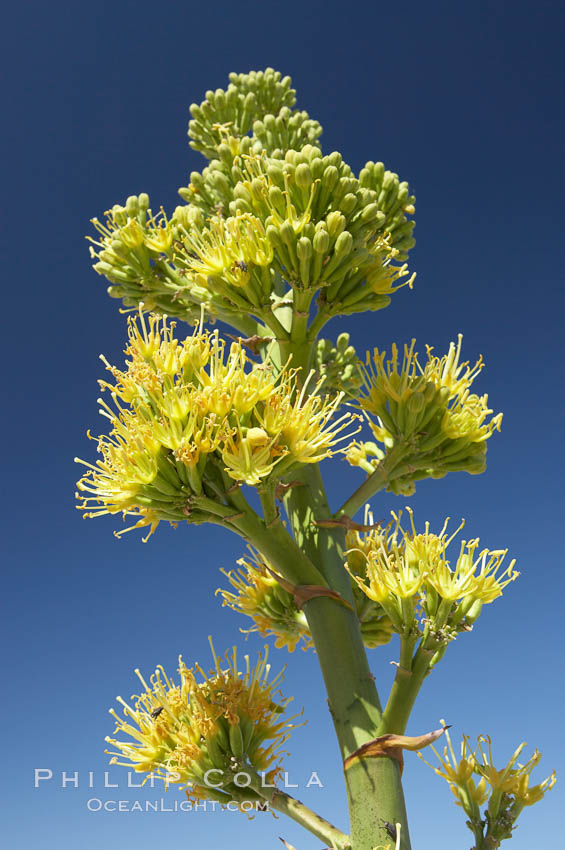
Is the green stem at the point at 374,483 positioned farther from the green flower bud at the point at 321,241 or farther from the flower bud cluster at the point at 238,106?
the flower bud cluster at the point at 238,106

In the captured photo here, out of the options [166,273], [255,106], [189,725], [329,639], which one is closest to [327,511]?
[329,639]

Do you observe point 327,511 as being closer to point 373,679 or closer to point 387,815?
point 373,679

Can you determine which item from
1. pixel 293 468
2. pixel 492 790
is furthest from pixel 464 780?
pixel 293 468

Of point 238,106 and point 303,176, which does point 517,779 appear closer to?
point 303,176

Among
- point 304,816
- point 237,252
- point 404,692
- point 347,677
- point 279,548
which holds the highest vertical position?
point 237,252

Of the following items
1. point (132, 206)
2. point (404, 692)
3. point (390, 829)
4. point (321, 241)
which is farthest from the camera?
point (132, 206)

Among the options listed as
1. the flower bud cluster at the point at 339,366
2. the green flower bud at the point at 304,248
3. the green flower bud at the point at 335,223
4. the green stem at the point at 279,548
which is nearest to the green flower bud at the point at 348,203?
the green flower bud at the point at 335,223
